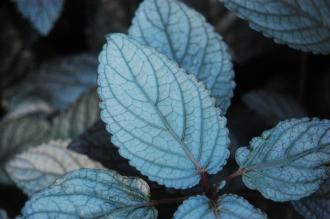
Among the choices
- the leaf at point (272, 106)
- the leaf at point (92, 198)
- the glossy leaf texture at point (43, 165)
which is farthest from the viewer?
the leaf at point (272, 106)

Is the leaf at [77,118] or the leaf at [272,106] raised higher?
the leaf at [272,106]

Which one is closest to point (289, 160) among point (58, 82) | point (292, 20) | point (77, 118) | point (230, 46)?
point (292, 20)

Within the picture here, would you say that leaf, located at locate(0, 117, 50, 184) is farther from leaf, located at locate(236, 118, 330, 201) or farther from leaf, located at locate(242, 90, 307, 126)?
leaf, located at locate(236, 118, 330, 201)

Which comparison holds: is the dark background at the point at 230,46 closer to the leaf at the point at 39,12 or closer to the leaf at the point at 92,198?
the leaf at the point at 39,12

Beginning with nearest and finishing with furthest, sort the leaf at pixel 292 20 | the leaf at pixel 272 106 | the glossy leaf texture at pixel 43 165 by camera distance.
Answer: the leaf at pixel 292 20 < the glossy leaf texture at pixel 43 165 < the leaf at pixel 272 106

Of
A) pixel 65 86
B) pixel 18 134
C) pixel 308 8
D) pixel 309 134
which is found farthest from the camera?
pixel 65 86

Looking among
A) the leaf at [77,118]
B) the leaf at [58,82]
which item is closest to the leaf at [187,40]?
the leaf at [77,118]

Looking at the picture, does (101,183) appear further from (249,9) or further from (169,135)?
(249,9)

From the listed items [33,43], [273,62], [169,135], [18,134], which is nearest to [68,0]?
[33,43]
